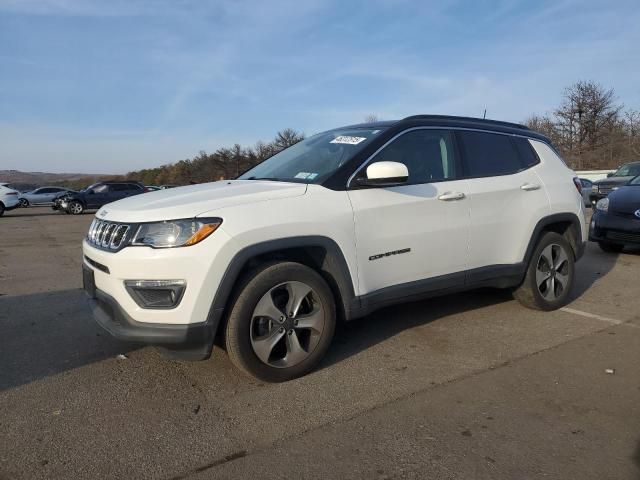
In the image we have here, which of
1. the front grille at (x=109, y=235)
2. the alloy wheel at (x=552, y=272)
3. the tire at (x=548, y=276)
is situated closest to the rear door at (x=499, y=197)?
the tire at (x=548, y=276)

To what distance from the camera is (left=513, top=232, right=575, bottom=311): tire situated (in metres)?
4.70

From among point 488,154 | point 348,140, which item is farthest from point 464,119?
point 348,140

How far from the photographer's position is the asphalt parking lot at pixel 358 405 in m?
2.43

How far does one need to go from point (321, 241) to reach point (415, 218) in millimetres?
857

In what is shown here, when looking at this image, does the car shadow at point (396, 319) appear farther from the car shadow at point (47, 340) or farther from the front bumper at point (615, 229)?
the front bumper at point (615, 229)

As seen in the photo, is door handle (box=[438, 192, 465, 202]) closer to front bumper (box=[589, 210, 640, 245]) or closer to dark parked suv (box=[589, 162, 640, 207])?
front bumper (box=[589, 210, 640, 245])

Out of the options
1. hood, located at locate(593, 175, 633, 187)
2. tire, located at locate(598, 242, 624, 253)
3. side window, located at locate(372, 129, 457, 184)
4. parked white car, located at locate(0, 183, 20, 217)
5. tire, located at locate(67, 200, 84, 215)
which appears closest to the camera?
side window, located at locate(372, 129, 457, 184)

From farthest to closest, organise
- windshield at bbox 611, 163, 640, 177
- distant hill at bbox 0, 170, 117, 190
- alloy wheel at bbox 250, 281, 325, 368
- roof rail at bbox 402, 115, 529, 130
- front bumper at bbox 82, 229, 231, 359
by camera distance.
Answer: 1. distant hill at bbox 0, 170, 117, 190
2. windshield at bbox 611, 163, 640, 177
3. roof rail at bbox 402, 115, 529, 130
4. alloy wheel at bbox 250, 281, 325, 368
5. front bumper at bbox 82, 229, 231, 359

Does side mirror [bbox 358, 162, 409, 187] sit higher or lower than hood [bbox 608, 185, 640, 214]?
higher

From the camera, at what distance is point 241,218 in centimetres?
307

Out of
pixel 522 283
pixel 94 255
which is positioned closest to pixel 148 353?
pixel 94 255

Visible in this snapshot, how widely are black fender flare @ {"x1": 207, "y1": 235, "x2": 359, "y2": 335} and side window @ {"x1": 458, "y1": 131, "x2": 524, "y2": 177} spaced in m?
1.56

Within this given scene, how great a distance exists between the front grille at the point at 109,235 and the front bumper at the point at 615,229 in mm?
7022

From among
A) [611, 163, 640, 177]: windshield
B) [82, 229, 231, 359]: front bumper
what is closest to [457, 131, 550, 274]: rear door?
[82, 229, 231, 359]: front bumper
